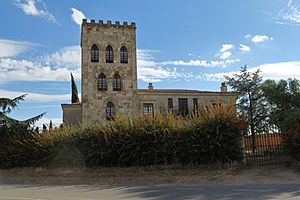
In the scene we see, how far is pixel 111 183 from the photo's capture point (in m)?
15.1

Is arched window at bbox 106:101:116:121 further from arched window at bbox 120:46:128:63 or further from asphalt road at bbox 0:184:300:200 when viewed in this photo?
asphalt road at bbox 0:184:300:200

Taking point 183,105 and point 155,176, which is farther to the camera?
point 183,105

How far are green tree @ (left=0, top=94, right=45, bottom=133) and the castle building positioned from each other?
12791 mm

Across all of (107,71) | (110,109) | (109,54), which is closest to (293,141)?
(110,109)

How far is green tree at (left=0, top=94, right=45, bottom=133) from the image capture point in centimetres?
2527

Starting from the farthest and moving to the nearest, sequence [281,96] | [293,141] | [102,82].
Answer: [102,82] → [281,96] → [293,141]

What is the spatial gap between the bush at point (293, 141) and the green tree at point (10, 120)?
691 inches

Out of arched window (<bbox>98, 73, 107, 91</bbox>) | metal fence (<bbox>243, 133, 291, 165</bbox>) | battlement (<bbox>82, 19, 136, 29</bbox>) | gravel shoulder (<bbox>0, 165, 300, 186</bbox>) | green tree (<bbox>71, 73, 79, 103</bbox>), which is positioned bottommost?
gravel shoulder (<bbox>0, 165, 300, 186</bbox>)

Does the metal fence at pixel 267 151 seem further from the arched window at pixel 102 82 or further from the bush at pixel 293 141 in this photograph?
the arched window at pixel 102 82

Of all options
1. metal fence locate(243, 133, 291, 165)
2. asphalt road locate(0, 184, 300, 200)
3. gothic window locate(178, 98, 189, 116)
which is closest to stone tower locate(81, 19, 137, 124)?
gothic window locate(178, 98, 189, 116)

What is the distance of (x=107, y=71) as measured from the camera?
41250 millimetres

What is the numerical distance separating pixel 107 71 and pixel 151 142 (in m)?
23.0

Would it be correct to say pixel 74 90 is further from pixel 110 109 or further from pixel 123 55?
pixel 110 109

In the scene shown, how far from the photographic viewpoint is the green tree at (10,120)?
2527cm
